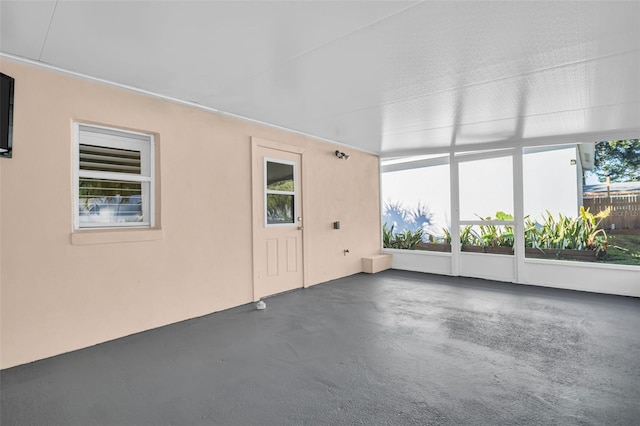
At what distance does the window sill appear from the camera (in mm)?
3012

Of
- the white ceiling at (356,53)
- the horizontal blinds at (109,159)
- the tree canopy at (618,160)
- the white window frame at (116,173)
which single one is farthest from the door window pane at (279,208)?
the tree canopy at (618,160)

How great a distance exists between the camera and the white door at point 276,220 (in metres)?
4.67

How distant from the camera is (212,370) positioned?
263cm

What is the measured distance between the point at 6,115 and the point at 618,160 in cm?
754

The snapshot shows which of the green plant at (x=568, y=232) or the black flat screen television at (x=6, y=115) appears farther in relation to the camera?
the green plant at (x=568, y=232)

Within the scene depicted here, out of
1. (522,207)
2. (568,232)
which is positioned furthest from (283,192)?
(568,232)

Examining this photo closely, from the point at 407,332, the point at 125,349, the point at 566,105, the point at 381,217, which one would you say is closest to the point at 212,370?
the point at 125,349

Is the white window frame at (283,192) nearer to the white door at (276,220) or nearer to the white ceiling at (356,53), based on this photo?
the white door at (276,220)

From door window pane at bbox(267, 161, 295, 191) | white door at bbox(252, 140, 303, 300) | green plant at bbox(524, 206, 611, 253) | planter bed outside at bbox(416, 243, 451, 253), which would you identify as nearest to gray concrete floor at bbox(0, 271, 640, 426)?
white door at bbox(252, 140, 303, 300)

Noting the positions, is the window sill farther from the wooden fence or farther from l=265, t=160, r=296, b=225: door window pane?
the wooden fence

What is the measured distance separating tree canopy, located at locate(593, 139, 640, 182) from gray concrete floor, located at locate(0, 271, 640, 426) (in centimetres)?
227

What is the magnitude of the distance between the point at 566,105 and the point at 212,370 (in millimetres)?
4458

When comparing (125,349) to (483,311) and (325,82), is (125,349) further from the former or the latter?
(483,311)

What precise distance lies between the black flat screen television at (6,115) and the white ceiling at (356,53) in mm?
250
